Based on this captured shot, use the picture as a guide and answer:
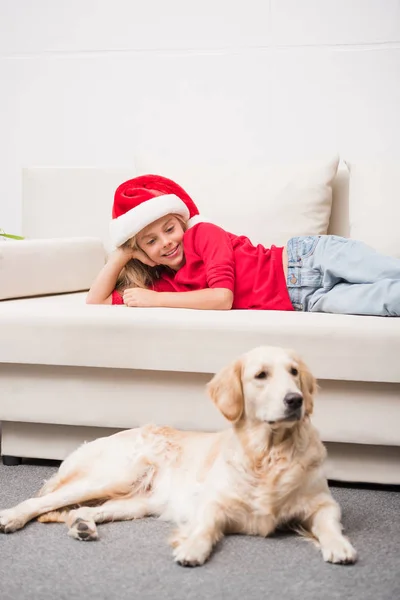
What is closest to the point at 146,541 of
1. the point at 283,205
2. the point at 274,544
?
the point at 274,544

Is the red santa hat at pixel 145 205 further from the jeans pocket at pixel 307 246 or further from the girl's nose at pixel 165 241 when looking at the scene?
the jeans pocket at pixel 307 246

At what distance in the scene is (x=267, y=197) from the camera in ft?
9.29

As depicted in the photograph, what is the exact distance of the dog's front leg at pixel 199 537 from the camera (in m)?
1.57

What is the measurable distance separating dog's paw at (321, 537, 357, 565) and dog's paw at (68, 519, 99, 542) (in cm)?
53

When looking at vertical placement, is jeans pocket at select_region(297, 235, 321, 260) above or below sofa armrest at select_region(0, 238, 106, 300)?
above

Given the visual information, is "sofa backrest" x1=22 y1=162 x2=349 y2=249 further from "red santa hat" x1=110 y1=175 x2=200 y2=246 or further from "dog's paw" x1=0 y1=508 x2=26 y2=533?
"dog's paw" x1=0 y1=508 x2=26 y2=533

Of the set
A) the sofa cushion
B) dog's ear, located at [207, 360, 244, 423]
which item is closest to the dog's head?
dog's ear, located at [207, 360, 244, 423]

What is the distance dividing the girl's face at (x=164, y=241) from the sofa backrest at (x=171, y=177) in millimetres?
177

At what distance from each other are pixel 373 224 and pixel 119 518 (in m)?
1.49

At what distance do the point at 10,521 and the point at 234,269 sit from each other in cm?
110

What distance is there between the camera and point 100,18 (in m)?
3.76

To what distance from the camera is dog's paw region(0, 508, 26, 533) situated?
1.77m

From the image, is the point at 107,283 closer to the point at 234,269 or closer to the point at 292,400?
the point at 234,269

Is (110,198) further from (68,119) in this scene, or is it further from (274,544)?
(274,544)
